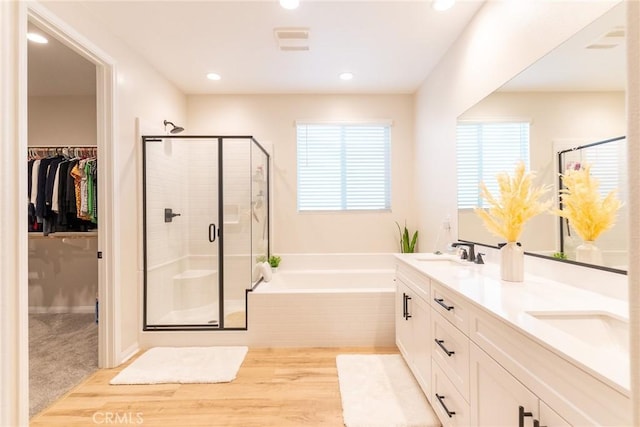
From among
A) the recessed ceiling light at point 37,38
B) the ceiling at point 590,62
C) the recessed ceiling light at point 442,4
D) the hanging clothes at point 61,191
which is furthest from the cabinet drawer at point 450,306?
the recessed ceiling light at point 37,38

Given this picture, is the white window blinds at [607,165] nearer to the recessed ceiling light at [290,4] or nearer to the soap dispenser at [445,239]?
the soap dispenser at [445,239]

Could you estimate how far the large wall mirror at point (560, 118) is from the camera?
4.03 feet

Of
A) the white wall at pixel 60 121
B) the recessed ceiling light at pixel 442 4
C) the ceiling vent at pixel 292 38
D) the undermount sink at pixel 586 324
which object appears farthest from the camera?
the white wall at pixel 60 121

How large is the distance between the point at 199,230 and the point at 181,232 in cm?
27

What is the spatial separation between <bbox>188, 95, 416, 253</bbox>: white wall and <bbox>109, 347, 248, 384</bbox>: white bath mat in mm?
1463

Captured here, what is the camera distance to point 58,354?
105 inches

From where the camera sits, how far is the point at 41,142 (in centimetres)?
378

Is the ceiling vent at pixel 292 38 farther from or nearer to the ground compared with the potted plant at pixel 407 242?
farther from the ground

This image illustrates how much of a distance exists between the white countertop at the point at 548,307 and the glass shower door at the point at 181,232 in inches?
82.5

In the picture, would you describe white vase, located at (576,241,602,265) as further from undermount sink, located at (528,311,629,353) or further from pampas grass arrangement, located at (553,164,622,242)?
undermount sink, located at (528,311,629,353)

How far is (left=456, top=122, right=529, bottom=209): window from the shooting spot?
6.08 ft

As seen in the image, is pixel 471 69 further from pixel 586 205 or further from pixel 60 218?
pixel 60 218

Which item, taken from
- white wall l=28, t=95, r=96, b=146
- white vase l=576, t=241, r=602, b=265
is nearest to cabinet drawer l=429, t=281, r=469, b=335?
white vase l=576, t=241, r=602, b=265
